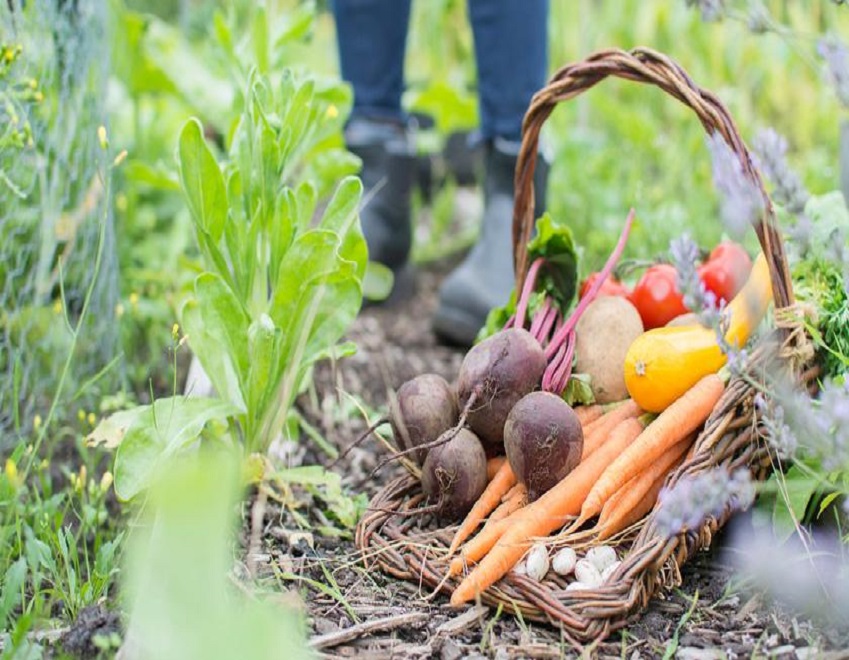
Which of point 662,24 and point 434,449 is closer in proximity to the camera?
point 434,449

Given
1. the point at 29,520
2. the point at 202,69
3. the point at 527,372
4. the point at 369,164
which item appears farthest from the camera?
the point at 202,69

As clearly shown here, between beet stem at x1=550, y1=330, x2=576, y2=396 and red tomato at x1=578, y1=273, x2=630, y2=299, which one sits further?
red tomato at x1=578, y1=273, x2=630, y2=299

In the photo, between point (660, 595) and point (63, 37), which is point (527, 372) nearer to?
point (660, 595)

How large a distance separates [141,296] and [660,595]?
164 centimetres

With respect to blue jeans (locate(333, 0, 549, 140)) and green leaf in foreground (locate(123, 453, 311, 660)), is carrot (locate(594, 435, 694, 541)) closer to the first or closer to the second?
green leaf in foreground (locate(123, 453, 311, 660))

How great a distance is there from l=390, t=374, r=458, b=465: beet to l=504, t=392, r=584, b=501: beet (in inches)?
4.5

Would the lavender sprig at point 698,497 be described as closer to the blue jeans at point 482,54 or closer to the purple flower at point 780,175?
the purple flower at point 780,175

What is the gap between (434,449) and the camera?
1.48m

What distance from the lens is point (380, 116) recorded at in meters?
2.78

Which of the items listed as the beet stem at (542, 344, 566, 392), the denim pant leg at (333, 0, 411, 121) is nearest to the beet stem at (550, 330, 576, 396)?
the beet stem at (542, 344, 566, 392)

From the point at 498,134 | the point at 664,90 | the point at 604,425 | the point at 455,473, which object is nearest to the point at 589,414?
the point at 604,425

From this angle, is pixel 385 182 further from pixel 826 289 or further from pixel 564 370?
pixel 826 289

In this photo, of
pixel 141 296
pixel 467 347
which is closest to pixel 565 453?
pixel 467 347

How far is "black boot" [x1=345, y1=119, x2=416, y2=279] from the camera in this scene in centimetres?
274
